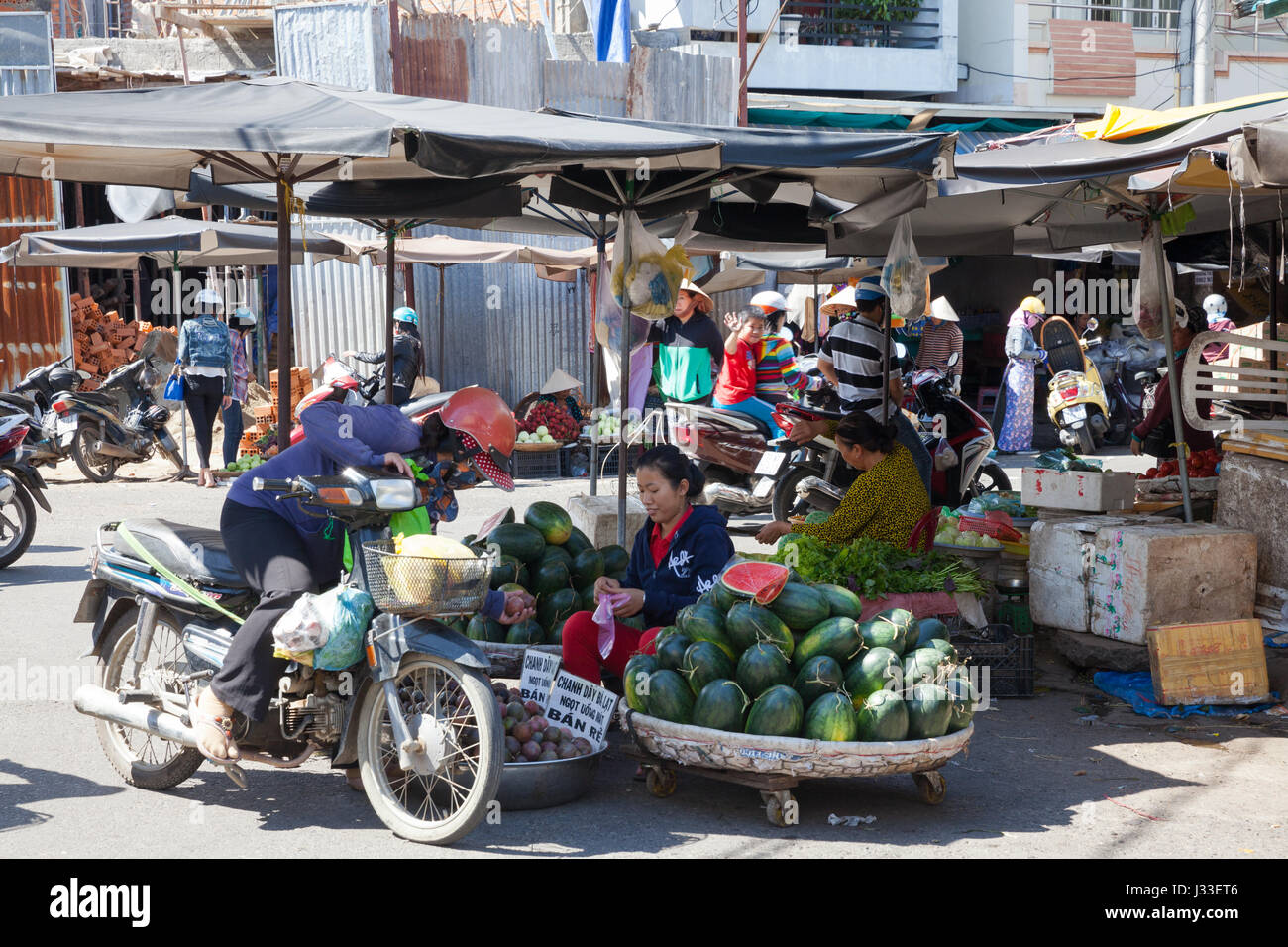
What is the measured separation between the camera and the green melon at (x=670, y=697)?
4492 millimetres

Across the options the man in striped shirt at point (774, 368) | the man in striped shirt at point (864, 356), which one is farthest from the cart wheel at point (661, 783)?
the man in striped shirt at point (774, 368)

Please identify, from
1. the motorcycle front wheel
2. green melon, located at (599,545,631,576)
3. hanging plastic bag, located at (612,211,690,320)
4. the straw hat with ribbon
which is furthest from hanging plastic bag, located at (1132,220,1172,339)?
the straw hat with ribbon

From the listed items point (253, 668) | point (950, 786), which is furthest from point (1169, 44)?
point (253, 668)

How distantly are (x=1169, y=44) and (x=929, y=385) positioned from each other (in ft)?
47.8

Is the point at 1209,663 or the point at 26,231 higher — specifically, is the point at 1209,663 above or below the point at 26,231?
below

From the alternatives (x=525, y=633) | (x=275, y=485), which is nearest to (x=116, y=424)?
(x=525, y=633)

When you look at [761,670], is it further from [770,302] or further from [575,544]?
[770,302]

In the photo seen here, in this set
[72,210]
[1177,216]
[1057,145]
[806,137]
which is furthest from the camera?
[72,210]

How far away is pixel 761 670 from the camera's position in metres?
4.45

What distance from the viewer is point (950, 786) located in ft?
16.0

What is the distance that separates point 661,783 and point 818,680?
30.1 inches

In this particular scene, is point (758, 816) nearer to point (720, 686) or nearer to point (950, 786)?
point (720, 686)

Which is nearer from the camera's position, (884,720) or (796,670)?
(884,720)

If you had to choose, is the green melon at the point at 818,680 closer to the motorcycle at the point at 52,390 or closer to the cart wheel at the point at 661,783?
the cart wheel at the point at 661,783
